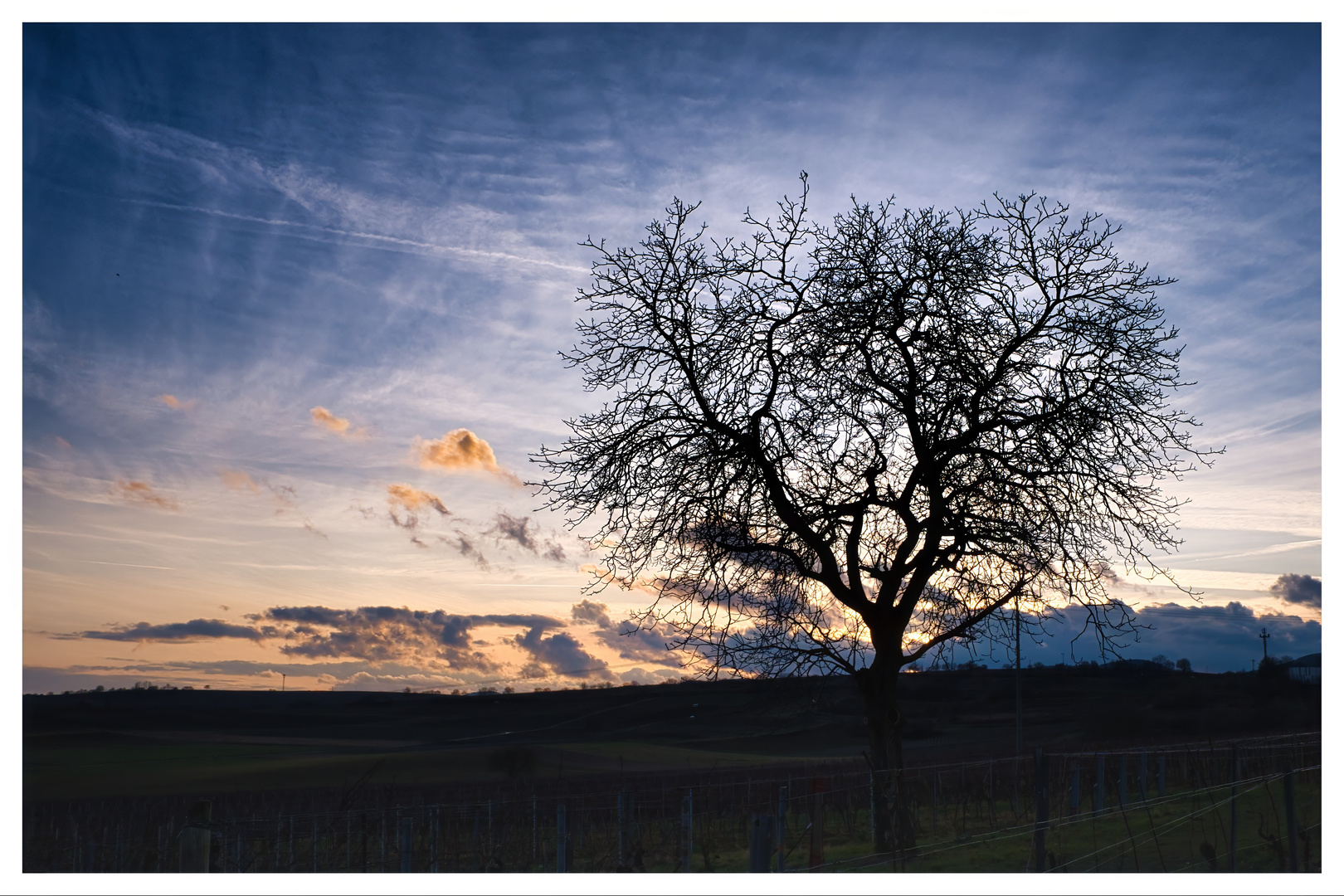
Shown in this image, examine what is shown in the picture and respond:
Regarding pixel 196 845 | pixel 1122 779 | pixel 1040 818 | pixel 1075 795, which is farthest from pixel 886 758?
pixel 1075 795

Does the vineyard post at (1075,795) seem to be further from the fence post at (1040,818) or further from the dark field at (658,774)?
the fence post at (1040,818)

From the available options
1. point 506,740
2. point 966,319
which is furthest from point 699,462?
point 506,740

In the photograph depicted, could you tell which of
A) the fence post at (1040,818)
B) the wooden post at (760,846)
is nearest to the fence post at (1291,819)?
the fence post at (1040,818)

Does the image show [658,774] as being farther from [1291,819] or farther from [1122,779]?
[1291,819]

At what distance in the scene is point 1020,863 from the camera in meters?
11.3

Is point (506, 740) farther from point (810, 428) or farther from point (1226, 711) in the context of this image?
point (810, 428)

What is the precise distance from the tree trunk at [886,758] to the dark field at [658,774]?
0.38 m

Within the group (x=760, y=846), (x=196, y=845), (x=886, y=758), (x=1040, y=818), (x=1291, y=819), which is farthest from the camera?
(x=886, y=758)

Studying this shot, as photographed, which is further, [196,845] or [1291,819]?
[1291,819]

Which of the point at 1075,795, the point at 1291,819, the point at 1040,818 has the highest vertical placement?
the point at 1291,819

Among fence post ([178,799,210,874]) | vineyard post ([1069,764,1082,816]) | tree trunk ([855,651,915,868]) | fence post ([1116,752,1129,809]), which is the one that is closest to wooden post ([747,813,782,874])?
tree trunk ([855,651,915,868])

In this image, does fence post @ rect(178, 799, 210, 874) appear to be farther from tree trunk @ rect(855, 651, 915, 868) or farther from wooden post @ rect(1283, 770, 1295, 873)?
wooden post @ rect(1283, 770, 1295, 873)

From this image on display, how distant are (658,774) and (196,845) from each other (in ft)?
224

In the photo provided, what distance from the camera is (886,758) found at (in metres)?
10.8
